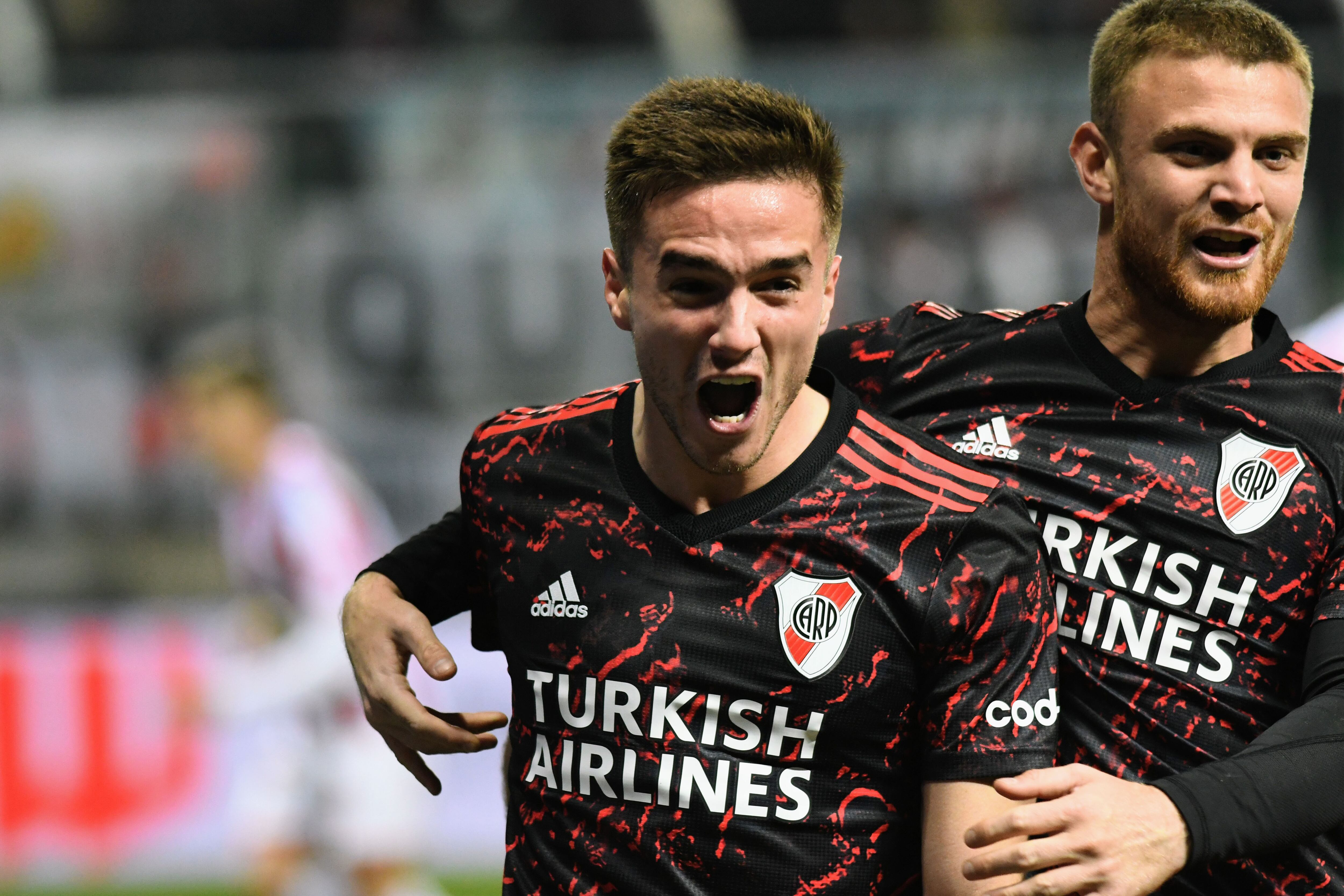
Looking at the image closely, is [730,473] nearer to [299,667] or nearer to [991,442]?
[991,442]

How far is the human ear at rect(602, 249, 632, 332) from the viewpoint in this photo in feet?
7.89

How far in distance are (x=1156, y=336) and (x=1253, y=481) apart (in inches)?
11.4

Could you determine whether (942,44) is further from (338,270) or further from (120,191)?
(120,191)

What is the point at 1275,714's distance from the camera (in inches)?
95.7

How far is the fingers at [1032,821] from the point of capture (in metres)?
1.97

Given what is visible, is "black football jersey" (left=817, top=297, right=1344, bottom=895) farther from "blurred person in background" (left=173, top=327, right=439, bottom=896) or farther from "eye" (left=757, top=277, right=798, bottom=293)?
"blurred person in background" (left=173, top=327, right=439, bottom=896)

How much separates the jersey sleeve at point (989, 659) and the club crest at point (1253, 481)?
412 mm

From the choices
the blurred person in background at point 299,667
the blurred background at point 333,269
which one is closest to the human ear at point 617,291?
the blurred person in background at point 299,667

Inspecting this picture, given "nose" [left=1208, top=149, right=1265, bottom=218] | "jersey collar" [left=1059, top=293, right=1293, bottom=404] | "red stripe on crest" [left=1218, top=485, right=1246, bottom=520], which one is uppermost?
"nose" [left=1208, top=149, right=1265, bottom=218]

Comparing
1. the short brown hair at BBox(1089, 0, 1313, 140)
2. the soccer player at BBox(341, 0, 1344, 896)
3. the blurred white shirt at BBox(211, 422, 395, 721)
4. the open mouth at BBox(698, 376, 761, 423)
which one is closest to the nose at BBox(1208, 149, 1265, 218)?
the soccer player at BBox(341, 0, 1344, 896)

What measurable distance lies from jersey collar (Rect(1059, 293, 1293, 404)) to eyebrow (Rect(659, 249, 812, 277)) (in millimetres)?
627

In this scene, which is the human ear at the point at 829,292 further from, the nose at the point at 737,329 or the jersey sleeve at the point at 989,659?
the jersey sleeve at the point at 989,659

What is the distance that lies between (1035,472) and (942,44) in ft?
26.6

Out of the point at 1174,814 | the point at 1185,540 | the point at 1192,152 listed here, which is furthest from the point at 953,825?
the point at 1192,152
